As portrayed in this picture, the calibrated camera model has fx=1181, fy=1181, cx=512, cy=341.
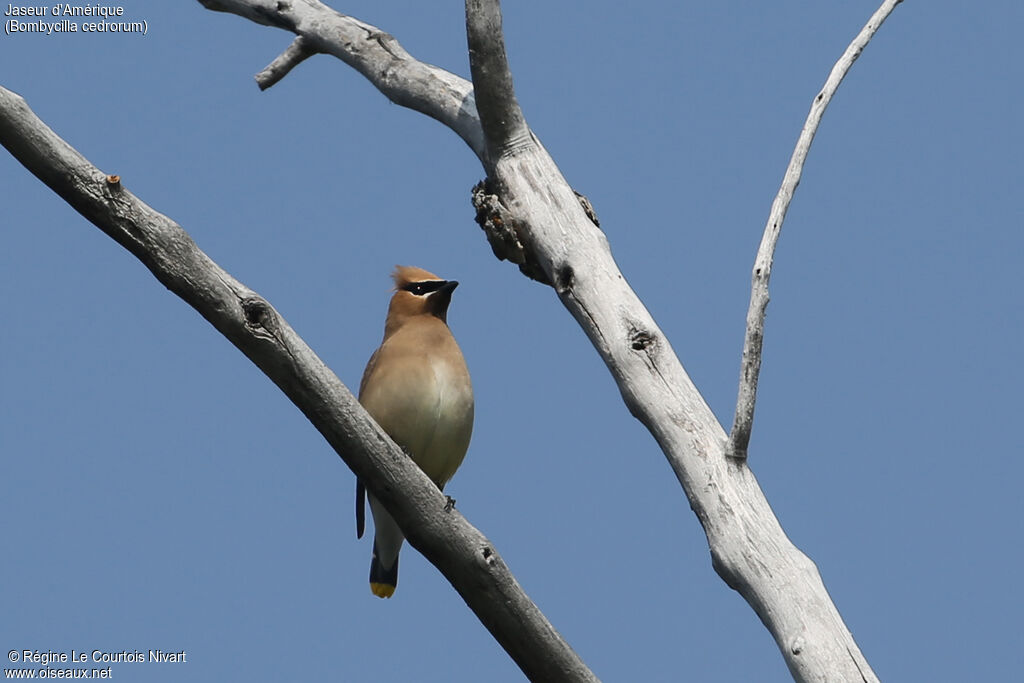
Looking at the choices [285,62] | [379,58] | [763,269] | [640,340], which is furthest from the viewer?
[285,62]

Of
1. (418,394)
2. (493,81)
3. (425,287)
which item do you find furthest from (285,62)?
(418,394)

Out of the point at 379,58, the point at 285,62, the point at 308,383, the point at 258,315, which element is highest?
the point at 285,62

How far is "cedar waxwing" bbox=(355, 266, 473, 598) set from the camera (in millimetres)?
5438

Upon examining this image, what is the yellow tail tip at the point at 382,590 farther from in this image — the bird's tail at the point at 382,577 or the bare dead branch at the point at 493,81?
the bare dead branch at the point at 493,81

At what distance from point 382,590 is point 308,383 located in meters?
2.74

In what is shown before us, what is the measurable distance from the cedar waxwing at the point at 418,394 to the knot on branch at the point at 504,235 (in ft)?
2.70

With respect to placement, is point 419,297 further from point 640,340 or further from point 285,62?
point 640,340

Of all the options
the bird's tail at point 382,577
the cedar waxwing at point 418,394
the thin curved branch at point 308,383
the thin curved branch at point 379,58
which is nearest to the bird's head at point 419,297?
the cedar waxwing at point 418,394

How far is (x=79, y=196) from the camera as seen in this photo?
11.2ft

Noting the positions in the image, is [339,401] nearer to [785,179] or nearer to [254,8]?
[785,179]

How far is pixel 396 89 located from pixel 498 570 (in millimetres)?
2676

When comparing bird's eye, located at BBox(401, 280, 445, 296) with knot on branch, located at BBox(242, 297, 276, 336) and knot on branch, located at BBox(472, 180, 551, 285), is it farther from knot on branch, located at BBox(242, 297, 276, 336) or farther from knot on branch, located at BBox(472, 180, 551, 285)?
knot on branch, located at BBox(242, 297, 276, 336)

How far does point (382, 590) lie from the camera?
6.07m

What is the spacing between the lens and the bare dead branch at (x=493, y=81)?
183 inches
